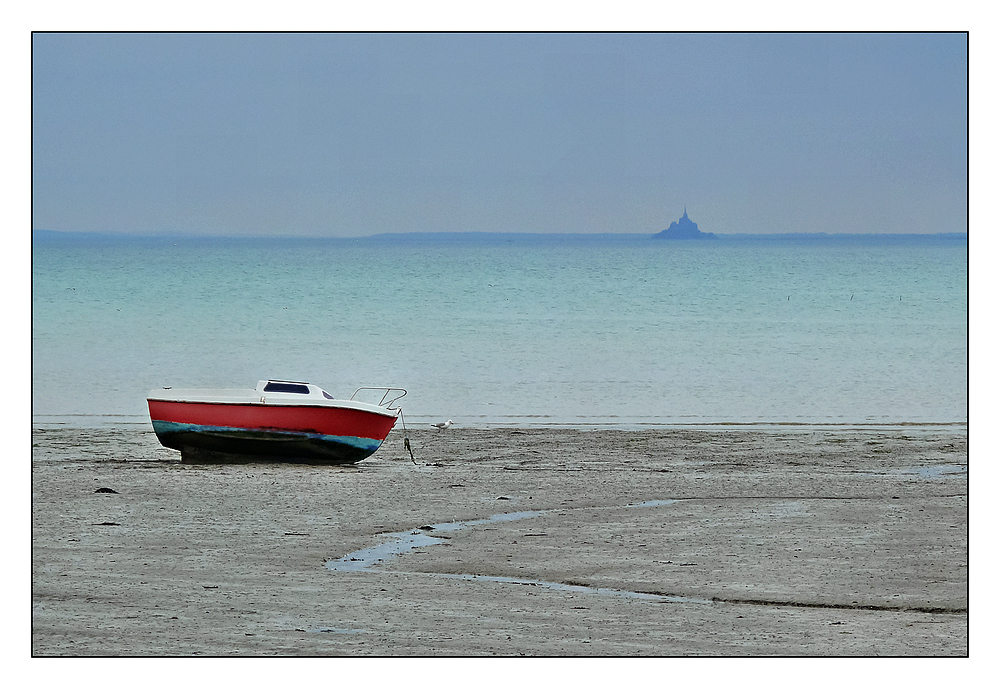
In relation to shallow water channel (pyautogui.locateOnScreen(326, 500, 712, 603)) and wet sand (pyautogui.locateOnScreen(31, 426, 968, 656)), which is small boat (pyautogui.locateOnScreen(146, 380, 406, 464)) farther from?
shallow water channel (pyautogui.locateOnScreen(326, 500, 712, 603))

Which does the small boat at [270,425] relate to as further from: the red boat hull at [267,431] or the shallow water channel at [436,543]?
the shallow water channel at [436,543]

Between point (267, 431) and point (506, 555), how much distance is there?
6.69m

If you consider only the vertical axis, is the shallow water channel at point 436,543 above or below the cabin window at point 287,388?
below

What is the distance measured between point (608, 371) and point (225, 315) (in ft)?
83.0

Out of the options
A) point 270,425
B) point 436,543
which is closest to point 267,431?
point 270,425

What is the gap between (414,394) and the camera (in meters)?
29.2

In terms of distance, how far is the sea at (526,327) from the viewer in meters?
27.4

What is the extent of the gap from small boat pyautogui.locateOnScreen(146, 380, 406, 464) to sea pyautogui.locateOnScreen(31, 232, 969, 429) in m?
2.08

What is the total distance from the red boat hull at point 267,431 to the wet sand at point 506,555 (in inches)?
12.4

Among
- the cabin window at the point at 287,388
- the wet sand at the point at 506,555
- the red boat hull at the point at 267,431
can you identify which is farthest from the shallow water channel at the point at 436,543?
the cabin window at the point at 287,388

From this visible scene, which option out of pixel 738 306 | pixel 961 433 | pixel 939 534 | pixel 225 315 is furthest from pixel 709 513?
pixel 738 306

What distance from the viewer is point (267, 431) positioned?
1805 centimetres

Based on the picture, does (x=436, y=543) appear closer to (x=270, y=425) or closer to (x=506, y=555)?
(x=506, y=555)

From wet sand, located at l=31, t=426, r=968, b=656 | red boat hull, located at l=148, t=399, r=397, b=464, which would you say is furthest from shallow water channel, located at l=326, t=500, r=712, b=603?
red boat hull, located at l=148, t=399, r=397, b=464
